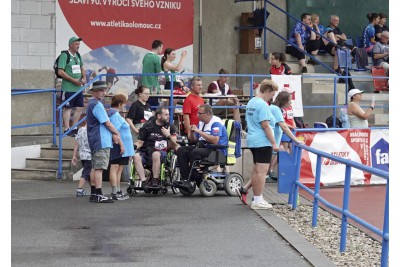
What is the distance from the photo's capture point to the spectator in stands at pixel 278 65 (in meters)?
21.0

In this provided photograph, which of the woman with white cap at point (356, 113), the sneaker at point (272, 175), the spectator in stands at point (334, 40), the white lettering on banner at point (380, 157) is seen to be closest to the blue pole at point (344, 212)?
the sneaker at point (272, 175)

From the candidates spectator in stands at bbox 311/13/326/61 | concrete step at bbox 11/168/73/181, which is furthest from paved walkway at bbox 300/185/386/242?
spectator in stands at bbox 311/13/326/61

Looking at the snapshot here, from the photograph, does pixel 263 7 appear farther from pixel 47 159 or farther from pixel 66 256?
pixel 66 256

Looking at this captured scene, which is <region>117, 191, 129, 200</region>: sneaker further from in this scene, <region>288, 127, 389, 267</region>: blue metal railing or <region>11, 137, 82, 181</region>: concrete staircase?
<region>11, 137, 82, 181</region>: concrete staircase

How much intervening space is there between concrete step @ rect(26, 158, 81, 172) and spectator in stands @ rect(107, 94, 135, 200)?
292 cm

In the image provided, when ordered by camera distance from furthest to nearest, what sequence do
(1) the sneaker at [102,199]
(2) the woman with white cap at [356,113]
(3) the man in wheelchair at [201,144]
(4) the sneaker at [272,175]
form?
1. (2) the woman with white cap at [356,113]
2. (4) the sneaker at [272,175]
3. (3) the man in wheelchair at [201,144]
4. (1) the sneaker at [102,199]

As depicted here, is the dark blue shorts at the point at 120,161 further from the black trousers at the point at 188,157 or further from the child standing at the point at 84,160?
the black trousers at the point at 188,157

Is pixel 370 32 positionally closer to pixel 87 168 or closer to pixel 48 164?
pixel 48 164

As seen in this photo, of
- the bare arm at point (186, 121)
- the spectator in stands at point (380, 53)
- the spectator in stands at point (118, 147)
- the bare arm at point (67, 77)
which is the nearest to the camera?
the spectator in stands at point (118, 147)

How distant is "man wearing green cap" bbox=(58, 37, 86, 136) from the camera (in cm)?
1947

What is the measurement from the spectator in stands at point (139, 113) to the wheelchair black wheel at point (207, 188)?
1781 mm

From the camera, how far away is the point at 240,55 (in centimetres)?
2420

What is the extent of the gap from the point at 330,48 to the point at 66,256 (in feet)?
47.6
